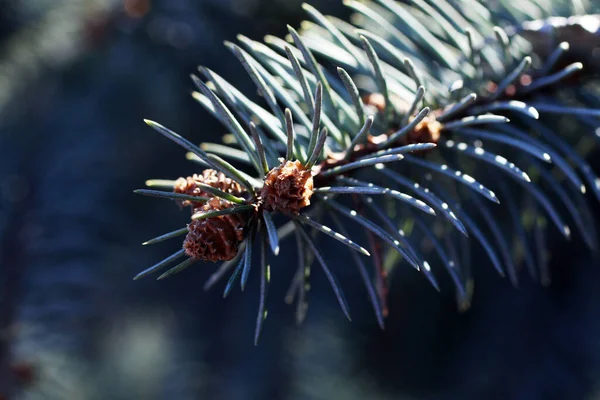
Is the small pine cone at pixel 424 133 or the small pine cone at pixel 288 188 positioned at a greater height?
the small pine cone at pixel 288 188

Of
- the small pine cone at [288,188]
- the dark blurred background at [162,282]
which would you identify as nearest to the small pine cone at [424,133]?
the small pine cone at [288,188]

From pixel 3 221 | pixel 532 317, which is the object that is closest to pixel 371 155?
pixel 532 317

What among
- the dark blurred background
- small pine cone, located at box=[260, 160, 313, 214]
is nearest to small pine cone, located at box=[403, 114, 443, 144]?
small pine cone, located at box=[260, 160, 313, 214]

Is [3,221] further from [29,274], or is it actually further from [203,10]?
[203,10]

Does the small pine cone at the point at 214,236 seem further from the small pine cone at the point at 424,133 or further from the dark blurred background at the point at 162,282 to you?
the dark blurred background at the point at 162,282

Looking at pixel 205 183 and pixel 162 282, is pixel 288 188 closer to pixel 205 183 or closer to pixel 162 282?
pixel 205 183

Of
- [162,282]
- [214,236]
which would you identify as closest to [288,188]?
[214,236]

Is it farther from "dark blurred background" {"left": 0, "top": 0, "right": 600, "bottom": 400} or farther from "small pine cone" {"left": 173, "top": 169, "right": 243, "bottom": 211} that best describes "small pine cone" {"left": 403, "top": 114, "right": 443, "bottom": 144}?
"dark blurred background" {"left": 0, "top": 0, "right": 600, "bottom": 400}
